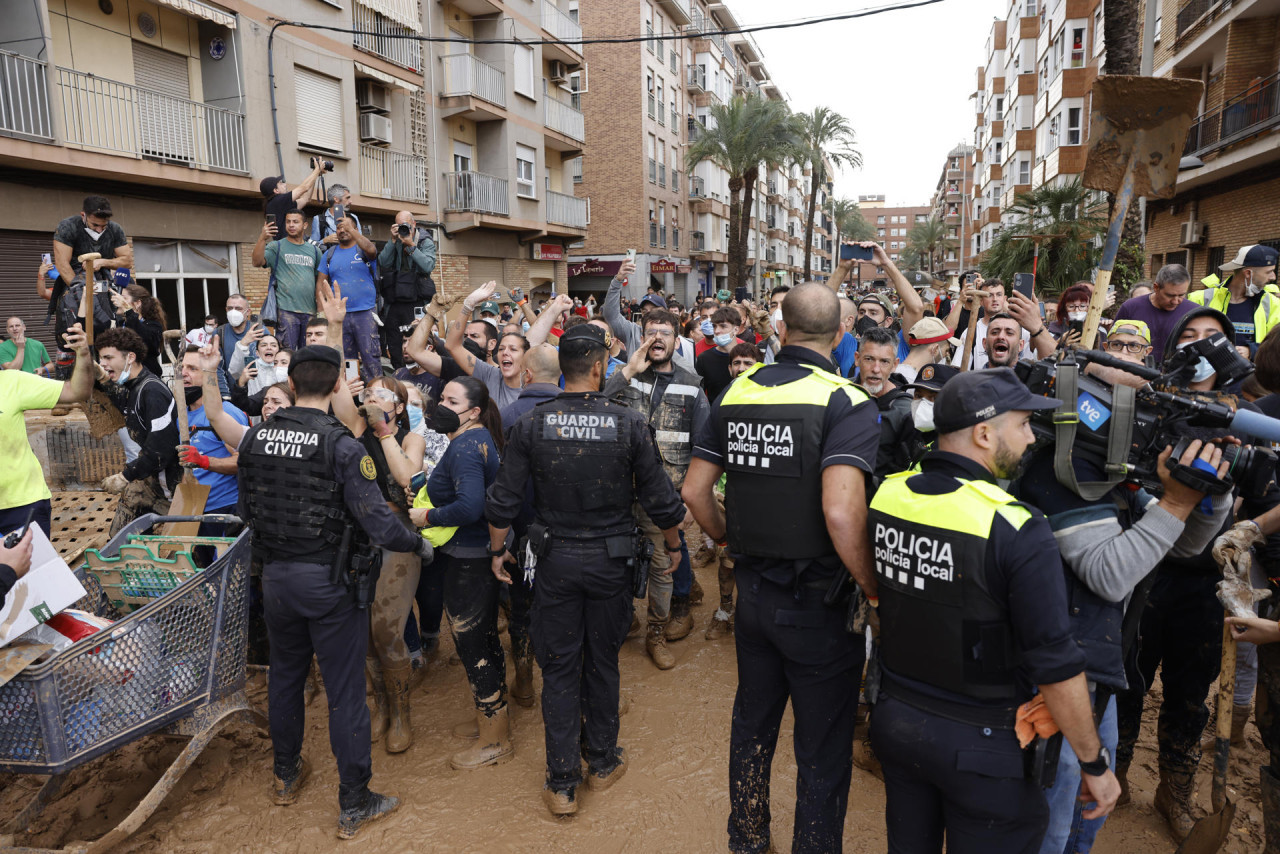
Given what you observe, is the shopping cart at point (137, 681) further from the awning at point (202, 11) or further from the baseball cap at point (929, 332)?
the awning at point (202, 11)

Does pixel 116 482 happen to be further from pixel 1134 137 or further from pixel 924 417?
pixel 1134 137

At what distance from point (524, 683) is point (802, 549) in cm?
265

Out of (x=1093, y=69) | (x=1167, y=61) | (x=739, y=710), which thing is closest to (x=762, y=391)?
(x=739, y=710)

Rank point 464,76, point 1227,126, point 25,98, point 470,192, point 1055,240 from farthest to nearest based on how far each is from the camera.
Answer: point 470,192
point 464,76
point 1227,126
point 1055,240
point 25,98

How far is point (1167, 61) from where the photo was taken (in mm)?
19797

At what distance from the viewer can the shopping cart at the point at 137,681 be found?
3.18 meters

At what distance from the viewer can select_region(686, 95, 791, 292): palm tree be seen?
34.5 m

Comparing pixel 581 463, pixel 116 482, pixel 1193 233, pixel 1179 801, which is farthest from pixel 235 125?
pixel 1193 233

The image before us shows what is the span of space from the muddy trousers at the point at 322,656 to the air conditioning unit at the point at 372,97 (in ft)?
58.4

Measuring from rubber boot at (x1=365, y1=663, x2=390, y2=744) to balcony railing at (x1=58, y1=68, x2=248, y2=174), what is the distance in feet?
39.1

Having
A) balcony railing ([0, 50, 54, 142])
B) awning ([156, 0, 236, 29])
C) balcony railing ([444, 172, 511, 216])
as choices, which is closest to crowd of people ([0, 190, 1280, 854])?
balcony railing ([0, 50, 54, 142])

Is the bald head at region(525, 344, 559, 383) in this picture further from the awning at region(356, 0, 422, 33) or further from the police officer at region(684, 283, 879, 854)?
the awning at region(356, 0, 422, 33)

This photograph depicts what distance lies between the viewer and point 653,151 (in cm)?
3753

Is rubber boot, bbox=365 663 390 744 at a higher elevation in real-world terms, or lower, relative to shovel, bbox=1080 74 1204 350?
lower
